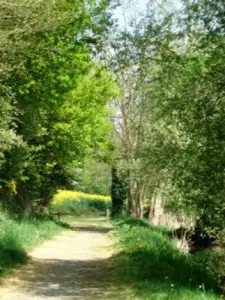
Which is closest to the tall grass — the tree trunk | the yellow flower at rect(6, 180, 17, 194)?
the tree trunk

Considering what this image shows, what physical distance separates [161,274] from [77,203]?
53.1 meters

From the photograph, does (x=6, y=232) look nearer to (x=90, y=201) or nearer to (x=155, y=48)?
(x=155, y=48)

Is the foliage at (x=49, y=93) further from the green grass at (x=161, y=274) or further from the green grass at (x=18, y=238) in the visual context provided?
the green grass at (x=161, y=274)

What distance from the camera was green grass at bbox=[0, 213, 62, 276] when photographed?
16.3 m

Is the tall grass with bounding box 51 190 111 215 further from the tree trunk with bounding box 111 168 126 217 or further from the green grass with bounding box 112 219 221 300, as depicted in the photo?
the green grass with bounding box 112 219 221 300

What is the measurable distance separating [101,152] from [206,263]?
25522 mm

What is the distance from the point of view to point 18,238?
20.2 m

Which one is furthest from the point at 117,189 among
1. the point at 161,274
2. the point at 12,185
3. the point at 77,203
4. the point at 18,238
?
the point at 161,274

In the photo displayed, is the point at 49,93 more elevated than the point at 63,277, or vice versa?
the point at 49,93

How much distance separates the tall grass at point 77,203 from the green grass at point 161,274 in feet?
123

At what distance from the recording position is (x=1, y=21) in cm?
1181

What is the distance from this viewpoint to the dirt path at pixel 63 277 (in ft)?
40.4

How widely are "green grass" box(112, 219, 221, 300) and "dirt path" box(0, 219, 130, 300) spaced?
469 millimetres

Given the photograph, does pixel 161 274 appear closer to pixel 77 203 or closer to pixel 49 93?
pixel 49 93
